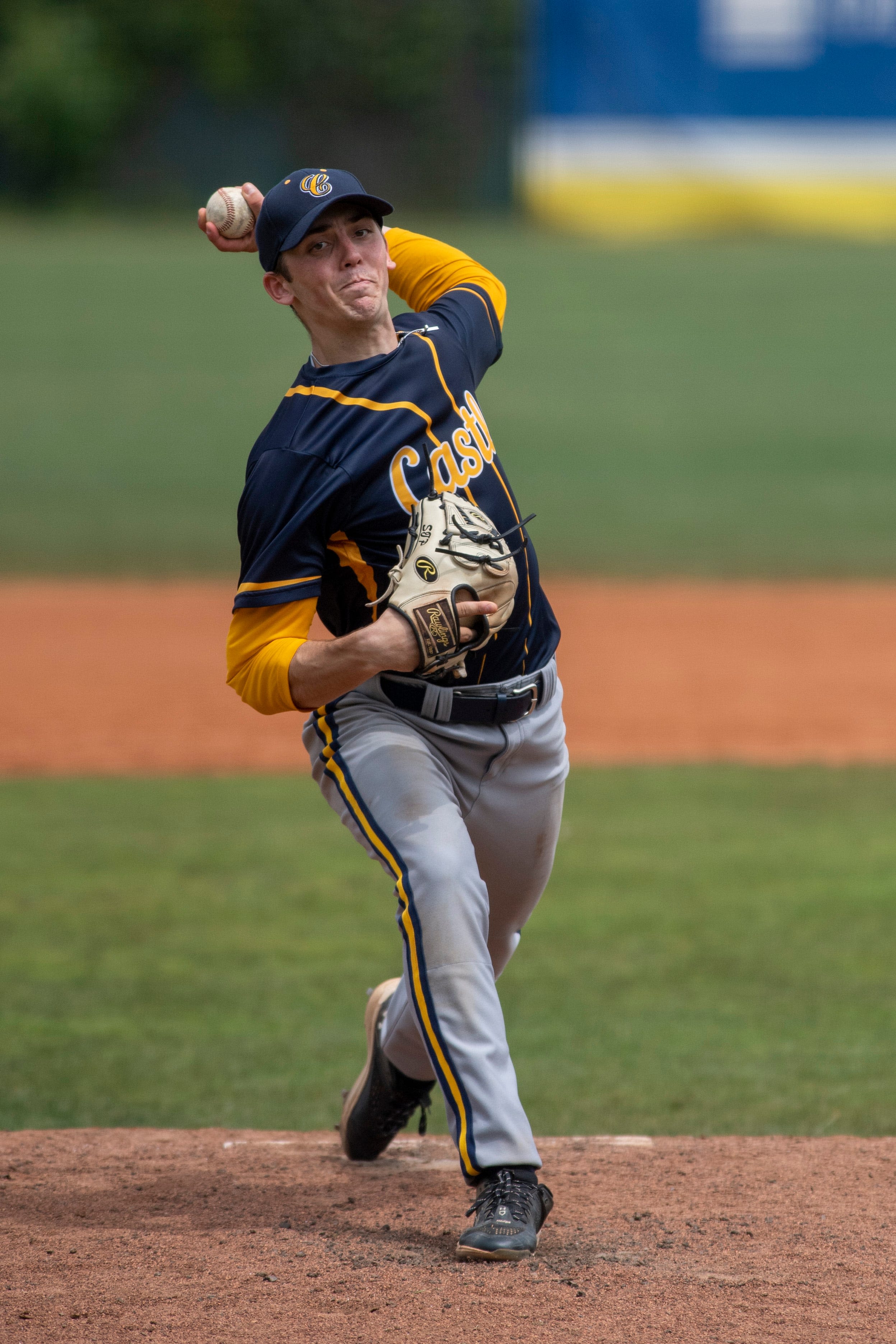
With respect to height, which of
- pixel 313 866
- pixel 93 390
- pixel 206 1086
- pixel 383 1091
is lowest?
pixel 93 390

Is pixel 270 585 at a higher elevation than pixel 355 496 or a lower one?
lower

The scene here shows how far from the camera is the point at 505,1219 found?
109 inches

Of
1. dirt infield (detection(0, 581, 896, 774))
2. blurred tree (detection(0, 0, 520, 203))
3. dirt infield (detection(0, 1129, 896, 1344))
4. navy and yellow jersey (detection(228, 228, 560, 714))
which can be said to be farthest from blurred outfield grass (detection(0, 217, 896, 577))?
navy and yellow jersey (detection(228, 228, 560, 714))

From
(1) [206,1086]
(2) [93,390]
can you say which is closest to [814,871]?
(1) [206,1086]

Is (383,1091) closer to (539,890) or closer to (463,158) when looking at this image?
(539,890)

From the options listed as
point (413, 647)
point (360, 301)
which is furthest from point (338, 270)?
point (413, 647)

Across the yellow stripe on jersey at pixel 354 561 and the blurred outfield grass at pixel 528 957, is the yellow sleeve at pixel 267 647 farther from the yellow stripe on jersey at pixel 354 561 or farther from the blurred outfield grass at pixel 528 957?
the blurred outfield grass at pixel 528 957

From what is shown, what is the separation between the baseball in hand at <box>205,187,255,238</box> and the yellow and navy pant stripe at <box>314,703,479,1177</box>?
1.04 m

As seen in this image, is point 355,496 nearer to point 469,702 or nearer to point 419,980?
point 469,702

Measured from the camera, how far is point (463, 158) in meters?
36.8

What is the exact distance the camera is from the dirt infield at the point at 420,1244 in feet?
8.39

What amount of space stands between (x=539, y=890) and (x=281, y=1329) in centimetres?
107

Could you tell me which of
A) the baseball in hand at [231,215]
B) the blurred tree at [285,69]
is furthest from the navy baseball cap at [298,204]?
the blurred tree at [285,69]

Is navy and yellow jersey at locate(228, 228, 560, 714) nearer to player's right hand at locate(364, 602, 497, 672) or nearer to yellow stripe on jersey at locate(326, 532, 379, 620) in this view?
yellow stripe on jersey at locate(326, 532, 379, 620)
